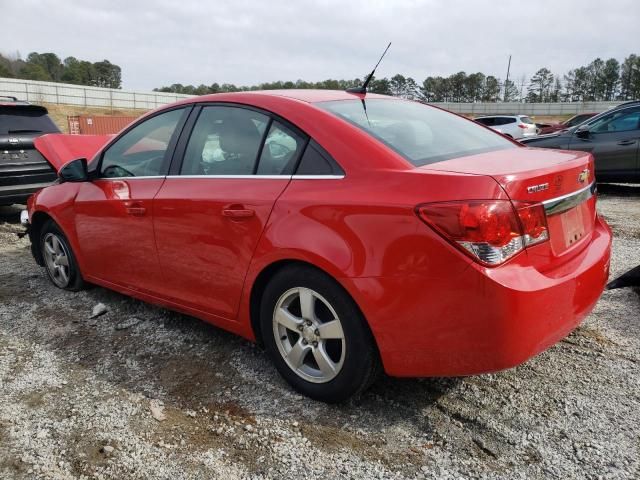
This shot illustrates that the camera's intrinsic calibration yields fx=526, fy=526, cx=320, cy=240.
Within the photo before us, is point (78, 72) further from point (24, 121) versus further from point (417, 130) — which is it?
point (417, 130)

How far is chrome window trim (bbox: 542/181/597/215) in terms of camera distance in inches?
90.3

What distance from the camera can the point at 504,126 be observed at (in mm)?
21016

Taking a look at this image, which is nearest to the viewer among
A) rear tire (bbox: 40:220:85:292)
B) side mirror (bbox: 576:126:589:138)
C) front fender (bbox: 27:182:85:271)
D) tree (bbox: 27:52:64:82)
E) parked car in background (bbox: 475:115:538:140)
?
front fender (bbox: 27:182:85:271)

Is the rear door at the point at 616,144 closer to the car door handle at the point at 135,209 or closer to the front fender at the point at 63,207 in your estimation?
the car door handle at the point at 135,209

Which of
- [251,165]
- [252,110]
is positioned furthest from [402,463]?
[252,110]

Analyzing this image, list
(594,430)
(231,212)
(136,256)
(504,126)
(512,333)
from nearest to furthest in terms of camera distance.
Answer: (512,333) → (594,430) → (231,212) → (136,256) → (504,126)

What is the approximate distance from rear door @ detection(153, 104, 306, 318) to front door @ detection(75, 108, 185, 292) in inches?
5.9

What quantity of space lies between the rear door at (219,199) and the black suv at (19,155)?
502 centimetres

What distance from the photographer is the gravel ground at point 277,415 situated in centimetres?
226

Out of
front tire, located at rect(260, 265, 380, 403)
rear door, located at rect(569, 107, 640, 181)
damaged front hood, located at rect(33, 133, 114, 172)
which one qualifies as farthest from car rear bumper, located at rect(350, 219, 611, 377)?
rear door, located at rect(569, 107, 640, 181)

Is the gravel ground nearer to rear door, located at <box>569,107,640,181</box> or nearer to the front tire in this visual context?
the front tire

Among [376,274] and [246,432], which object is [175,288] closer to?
[246,432]

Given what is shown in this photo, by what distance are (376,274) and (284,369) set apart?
888 mm

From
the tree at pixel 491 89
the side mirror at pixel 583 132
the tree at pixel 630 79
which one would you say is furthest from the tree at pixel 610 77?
the side mirror at pixel 583 132
